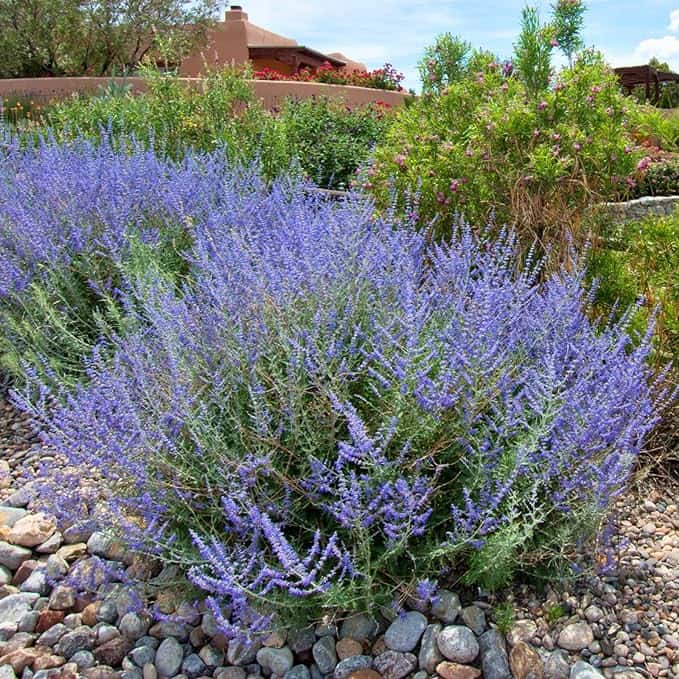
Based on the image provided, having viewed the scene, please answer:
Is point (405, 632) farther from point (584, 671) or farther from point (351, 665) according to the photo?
point (584, 671)

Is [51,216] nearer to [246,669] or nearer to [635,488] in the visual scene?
[246,669]

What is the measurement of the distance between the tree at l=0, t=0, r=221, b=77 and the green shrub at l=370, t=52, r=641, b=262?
13.7 meters

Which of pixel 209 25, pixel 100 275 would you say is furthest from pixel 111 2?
pixel 100 275

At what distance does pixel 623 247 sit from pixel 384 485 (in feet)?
10.2

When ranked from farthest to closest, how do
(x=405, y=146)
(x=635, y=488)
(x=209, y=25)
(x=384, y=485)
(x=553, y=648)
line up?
(x=209, y=25) < (x=405, y=146) < (x=635, y=488) < (x=553, y=648) < (x=384, y=485)

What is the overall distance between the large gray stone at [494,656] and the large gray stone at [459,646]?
3 cm

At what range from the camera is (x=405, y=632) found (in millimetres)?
2158

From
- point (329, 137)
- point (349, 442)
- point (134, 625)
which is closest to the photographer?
point (349, 442)

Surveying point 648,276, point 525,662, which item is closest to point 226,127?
point 648,276

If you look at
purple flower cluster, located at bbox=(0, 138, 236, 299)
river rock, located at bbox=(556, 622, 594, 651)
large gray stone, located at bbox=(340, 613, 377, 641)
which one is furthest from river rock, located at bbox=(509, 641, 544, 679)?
purple flower cluster, located at bbox=(0, 138, 236, 299)

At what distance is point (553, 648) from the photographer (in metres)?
2.14

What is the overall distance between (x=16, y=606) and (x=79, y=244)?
1800 mm

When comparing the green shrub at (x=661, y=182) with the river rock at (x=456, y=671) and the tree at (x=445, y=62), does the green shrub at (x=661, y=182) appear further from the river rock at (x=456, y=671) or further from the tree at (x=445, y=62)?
the river rock at (x=456, y=671)

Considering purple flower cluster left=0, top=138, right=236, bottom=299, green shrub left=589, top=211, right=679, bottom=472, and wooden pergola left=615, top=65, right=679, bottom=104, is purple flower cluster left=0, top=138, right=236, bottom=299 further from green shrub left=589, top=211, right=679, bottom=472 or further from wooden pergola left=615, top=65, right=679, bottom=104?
wooden pergola left=615, top=65, right=679, bottom=104
